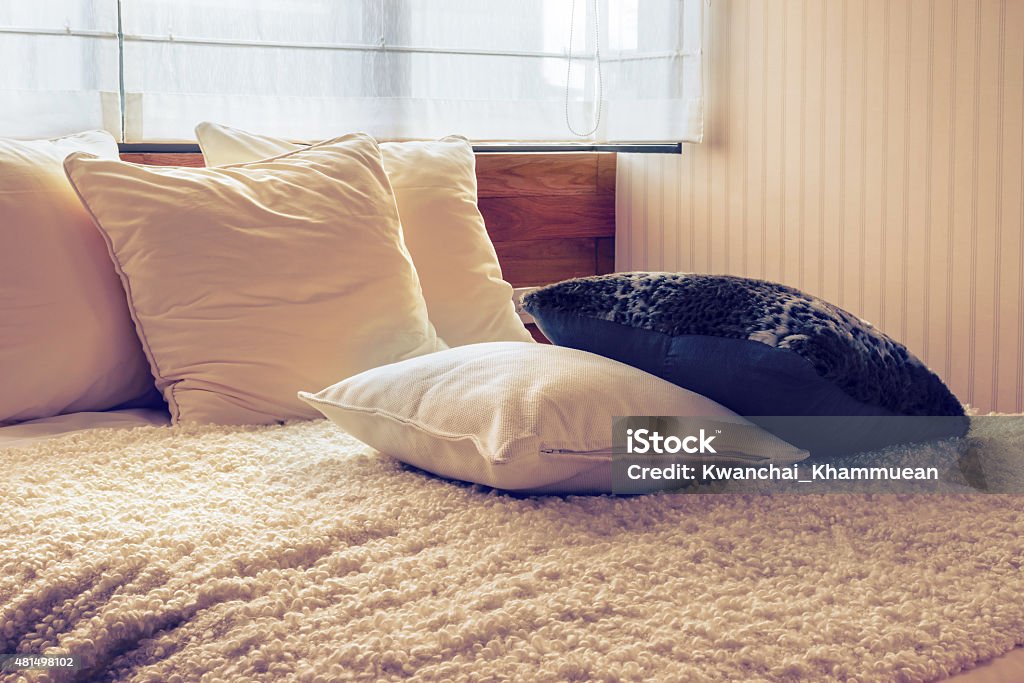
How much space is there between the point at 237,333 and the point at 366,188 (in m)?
0.34

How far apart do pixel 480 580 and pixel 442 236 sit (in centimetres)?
111

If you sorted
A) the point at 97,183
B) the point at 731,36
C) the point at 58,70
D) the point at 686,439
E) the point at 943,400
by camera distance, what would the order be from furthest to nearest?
1. the point at 731,36
2. the point at 58,70
3. the point at 97,183
4. the point at 943,400
5. the point at 686,439

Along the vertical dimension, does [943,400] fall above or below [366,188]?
below

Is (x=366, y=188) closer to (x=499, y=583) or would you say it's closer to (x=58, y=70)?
(x=58, y=70)

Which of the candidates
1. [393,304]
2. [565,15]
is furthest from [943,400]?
[565,15]

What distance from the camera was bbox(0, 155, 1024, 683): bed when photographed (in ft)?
2.23

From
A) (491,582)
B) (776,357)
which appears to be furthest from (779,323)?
(491,582)

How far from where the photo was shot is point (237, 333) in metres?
1.44

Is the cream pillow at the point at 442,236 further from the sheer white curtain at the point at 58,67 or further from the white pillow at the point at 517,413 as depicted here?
the white pillow at the point at 517,413

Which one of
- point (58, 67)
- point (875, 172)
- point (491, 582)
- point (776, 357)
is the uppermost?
point (58, 67)

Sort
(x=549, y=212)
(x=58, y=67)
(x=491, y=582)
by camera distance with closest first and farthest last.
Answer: (x=491, y=582) < (x=58, y=67) < (x=549, y=212)

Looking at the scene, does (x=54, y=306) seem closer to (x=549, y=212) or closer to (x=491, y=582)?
(x=491, y=582)

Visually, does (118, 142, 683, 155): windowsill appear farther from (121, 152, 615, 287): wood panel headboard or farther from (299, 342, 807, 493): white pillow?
(299, 342, 807, 493): white pillow

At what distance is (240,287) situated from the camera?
145 centimetres
